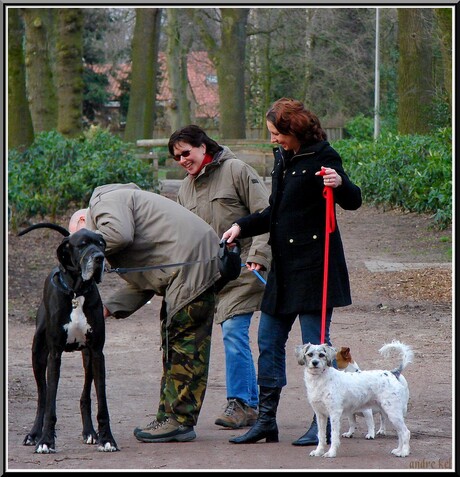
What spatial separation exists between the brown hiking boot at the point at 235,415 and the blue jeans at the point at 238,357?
0.04m

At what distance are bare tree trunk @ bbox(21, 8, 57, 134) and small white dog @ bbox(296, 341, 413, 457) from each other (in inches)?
817

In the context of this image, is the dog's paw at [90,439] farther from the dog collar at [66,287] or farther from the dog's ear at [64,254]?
the dog's ear at [64,254]

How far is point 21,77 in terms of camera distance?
21.6 meters

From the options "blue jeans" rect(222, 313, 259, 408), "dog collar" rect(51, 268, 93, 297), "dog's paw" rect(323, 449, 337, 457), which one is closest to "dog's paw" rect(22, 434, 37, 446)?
"dog collar" rect(51, 268, 93, 297)

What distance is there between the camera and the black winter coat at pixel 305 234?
19.5 ft

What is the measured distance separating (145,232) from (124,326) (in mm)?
5430

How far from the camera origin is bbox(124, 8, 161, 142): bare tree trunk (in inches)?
1220

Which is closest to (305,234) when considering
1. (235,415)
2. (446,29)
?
(235,415)

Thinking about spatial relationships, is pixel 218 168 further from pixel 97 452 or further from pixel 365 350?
pixel 365 350

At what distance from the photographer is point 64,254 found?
579 cm

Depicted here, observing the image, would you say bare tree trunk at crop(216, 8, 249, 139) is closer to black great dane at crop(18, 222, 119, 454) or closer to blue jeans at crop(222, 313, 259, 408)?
blue jeans at crop(222, 313, 259, 408)

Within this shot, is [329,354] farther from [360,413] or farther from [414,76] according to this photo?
[414,76]

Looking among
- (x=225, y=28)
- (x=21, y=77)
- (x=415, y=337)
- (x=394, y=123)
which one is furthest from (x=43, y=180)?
(x=394, y=123)

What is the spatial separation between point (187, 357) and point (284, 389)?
206cm
